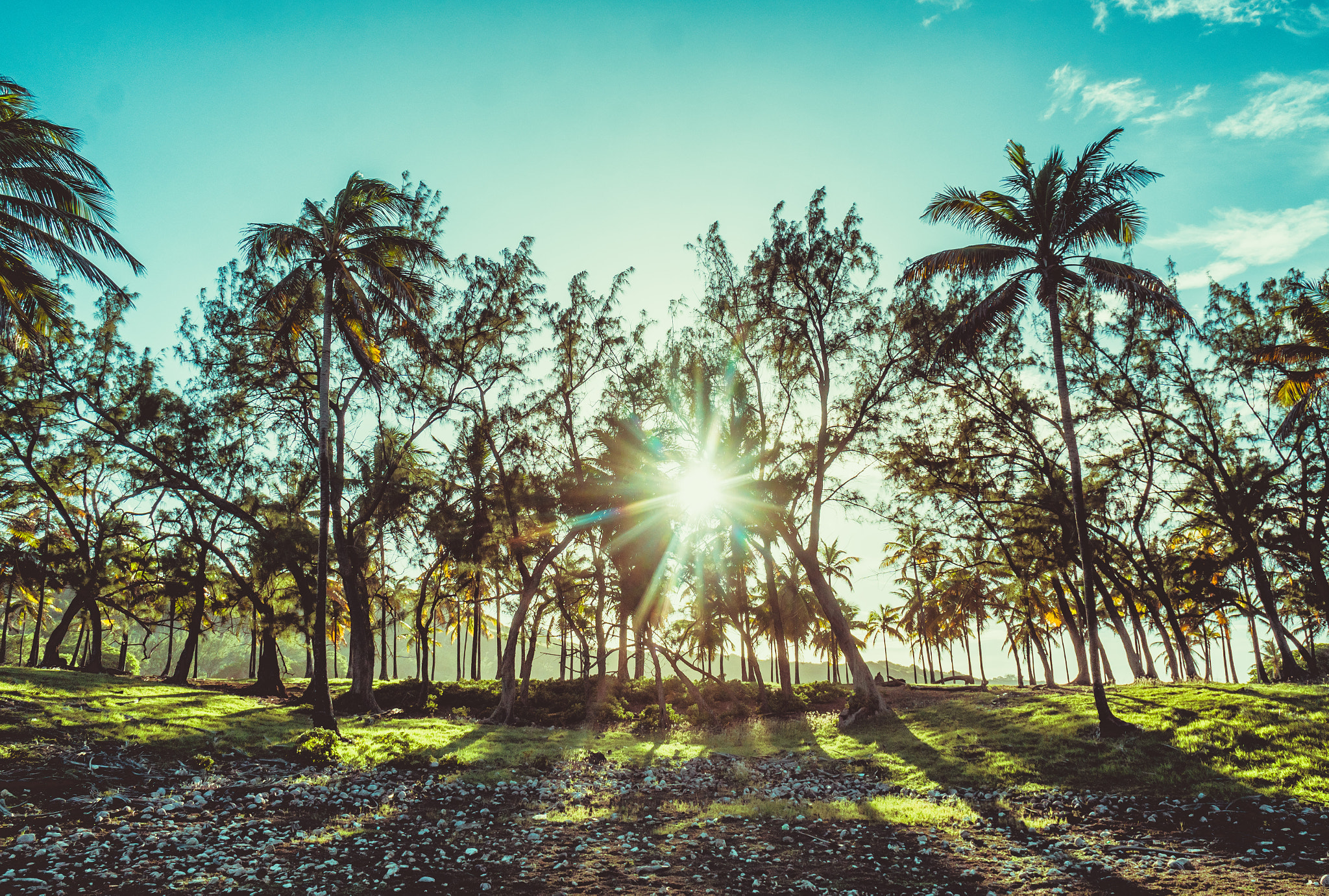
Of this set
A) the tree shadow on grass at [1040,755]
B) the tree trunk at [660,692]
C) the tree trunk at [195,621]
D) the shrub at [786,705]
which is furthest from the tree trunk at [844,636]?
the tree trunk at [195,621]

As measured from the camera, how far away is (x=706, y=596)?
35.6 m

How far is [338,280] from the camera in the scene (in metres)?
22.0

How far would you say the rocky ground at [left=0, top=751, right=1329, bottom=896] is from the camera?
802 centimetres

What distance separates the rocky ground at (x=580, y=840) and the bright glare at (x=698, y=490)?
57.6ft

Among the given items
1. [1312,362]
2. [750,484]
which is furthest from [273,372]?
[1312,362]

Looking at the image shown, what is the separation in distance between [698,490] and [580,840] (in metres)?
21.7

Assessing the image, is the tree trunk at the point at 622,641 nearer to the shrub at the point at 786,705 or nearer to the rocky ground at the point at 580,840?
the shrub at the point at 786,705

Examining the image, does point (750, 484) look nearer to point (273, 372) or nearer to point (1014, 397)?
point (1014, 397)

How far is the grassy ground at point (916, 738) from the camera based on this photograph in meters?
13.9

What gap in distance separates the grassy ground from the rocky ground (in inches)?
66.2

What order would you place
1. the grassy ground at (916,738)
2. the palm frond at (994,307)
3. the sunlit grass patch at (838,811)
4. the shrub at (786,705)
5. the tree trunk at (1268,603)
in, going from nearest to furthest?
the sunlit grass patch at (838,811) → the grassy ground at (916,738) → the palm frond at (994,307) → the tree trunk at (1268,603) → the shrub at (786,705)

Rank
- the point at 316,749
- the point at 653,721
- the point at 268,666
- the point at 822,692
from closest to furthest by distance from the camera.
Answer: the point at 316,749
the point at 653,721
the point at 268,666
the point at 822,692

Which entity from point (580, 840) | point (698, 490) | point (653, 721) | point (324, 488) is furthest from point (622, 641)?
point (580, 840)

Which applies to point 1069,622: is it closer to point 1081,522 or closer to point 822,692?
point 822,692
